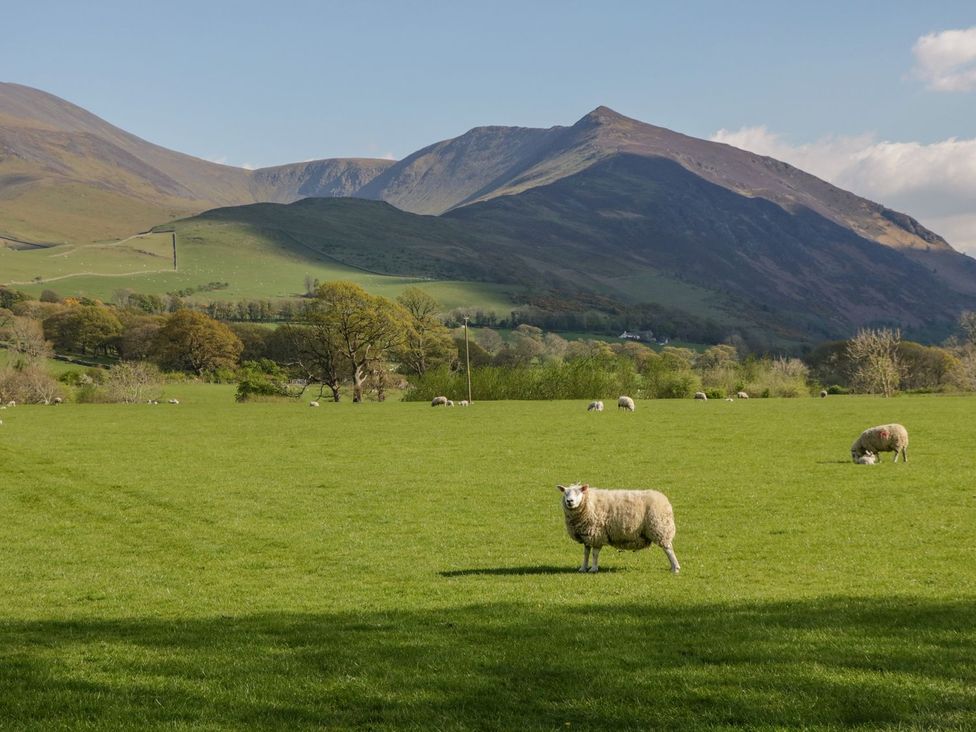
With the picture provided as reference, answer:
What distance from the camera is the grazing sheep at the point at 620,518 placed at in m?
18.2

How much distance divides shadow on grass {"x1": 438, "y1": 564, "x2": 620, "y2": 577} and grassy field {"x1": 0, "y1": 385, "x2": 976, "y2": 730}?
0.34 feet

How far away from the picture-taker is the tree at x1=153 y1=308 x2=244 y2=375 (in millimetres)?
138500

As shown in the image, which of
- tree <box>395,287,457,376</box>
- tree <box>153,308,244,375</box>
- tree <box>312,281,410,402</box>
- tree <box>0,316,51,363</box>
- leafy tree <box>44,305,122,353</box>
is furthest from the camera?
leafy tree <box>44,305,122,353</box>

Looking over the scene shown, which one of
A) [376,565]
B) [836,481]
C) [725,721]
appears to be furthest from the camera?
[836,481]

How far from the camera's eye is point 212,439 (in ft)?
177

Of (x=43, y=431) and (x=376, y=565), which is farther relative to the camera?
(x=43, y=431)

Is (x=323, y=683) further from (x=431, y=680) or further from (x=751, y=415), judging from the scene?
(x=751, y=415)

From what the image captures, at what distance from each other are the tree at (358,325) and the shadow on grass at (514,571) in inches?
3255

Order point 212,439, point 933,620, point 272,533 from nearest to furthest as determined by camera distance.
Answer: point 933,620, point 272,533, point 212,439

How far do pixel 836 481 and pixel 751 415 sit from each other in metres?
33.3

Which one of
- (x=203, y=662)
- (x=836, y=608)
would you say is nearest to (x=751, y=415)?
(x=836, y=608)

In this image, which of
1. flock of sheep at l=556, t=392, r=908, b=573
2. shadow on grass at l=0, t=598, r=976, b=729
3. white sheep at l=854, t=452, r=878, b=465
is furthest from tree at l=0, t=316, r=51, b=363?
shadow on grass at l=0, t=598, r=976, b=729

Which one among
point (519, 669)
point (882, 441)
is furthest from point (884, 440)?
point (519, 669)

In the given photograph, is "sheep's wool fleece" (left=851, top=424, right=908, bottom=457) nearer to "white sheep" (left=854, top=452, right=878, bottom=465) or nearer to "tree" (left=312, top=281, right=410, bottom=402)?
"white sheep" (left=854, top=452, right=878, bottom=465)
